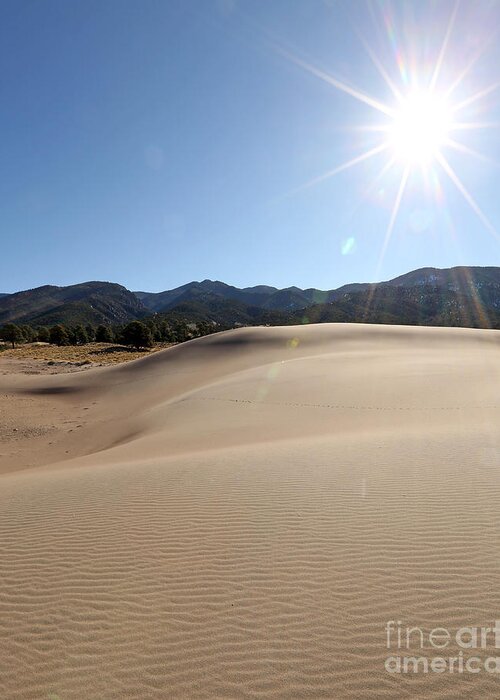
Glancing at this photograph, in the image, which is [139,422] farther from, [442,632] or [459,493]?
[442,632]

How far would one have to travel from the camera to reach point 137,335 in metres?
53.2

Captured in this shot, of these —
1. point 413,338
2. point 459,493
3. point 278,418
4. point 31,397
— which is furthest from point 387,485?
point 413,338

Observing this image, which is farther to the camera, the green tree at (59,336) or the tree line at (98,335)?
the green tree at (59,336)

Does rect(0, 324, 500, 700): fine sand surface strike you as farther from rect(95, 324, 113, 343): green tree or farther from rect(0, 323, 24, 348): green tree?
rect(95, 324, 113, 343): green tree

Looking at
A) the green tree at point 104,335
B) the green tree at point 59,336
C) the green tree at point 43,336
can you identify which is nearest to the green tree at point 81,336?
the green tree at point 104,335

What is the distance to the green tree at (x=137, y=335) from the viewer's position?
174 feet

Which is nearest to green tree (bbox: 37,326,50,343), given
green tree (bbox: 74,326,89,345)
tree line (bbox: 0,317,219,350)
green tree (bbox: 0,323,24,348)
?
tree line (bbox: 0,317,219,350)

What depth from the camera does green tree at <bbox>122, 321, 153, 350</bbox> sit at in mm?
52938

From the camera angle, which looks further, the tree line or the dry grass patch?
the tree line

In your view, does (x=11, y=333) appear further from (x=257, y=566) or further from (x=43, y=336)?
(x=257, y=566)

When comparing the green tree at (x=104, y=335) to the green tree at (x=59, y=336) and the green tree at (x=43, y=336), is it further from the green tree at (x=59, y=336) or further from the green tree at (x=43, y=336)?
the green tree at (x=43, y=336)

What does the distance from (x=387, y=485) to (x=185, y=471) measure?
3.53m

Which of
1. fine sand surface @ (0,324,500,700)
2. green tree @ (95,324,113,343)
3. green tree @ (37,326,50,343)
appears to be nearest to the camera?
fine sand surface @ (0,324,500,700)

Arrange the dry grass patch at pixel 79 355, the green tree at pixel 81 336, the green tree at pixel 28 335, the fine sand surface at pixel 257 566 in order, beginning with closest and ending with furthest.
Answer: the fine sand surface at pixel 257 566 → the dry grass patch at pixel 79 355 → the green tree at pixel 28 335 → the green tree at pixel 81 336
